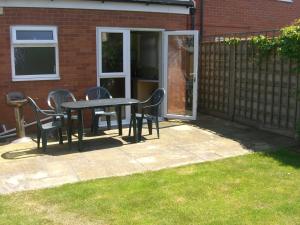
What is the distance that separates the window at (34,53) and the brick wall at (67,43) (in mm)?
101

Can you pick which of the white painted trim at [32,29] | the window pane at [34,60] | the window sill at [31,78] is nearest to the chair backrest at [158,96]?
the window sill at [31,78]

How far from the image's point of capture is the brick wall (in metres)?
8.17

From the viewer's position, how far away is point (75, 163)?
6.50 metres

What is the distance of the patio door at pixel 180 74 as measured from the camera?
974 cm

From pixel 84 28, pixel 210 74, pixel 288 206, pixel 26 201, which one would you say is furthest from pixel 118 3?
pixel 288 206

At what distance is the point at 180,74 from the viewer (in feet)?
33.3

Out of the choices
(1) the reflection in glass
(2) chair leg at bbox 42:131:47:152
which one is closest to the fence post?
(1) the reflection in glass

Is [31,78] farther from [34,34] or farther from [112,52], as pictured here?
[112,52]

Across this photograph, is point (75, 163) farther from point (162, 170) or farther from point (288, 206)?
point (288, 206)

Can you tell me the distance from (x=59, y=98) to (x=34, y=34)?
1.36m

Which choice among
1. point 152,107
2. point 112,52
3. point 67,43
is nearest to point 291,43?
point 152,107

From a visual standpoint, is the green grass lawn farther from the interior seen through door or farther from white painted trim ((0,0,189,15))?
the interior seen through door

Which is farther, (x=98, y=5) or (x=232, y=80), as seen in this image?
(x=232, y=80)

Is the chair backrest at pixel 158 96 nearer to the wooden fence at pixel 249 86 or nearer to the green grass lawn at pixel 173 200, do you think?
the wooden fence at pixel 249 86
